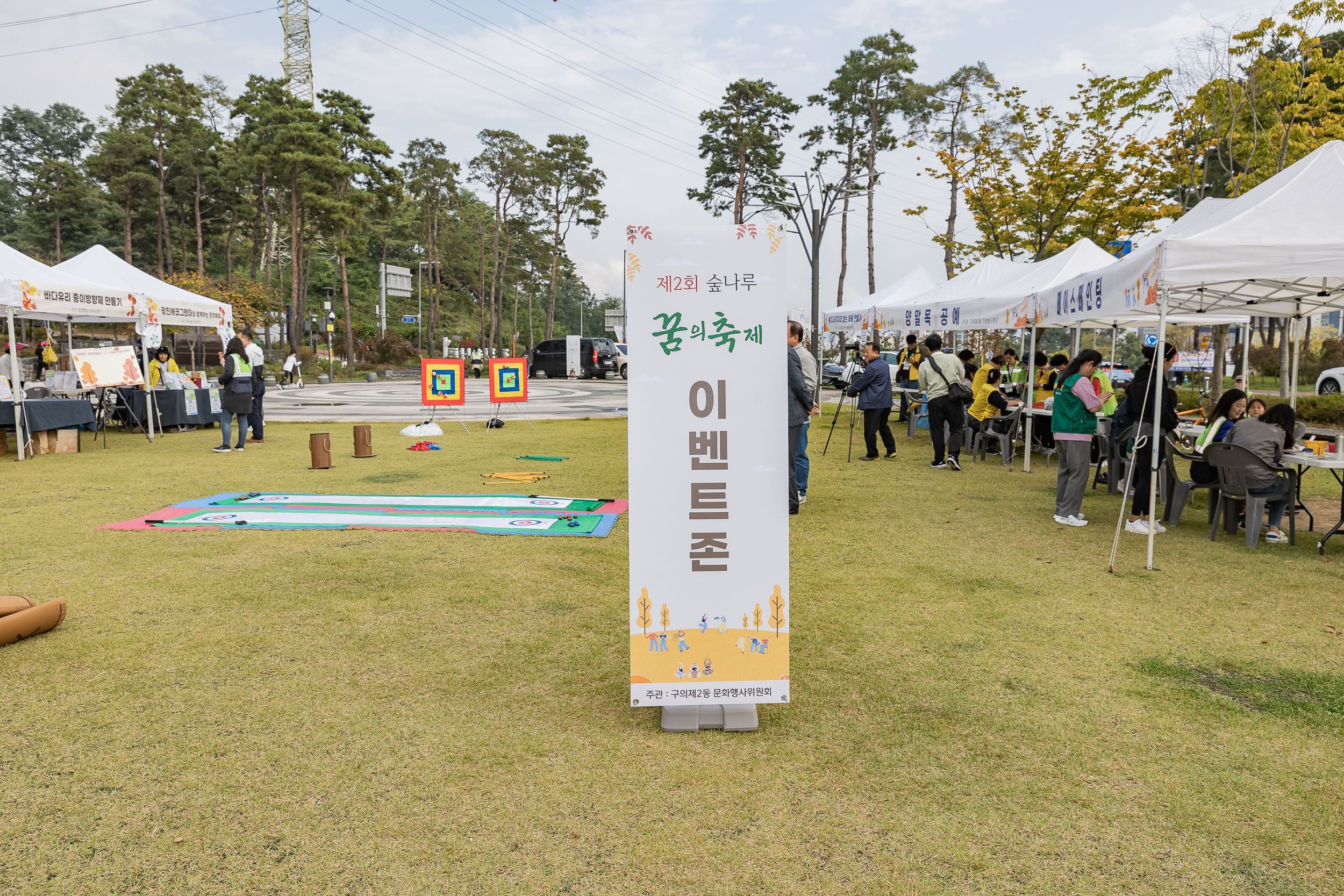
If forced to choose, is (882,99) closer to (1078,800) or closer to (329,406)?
(329,406)

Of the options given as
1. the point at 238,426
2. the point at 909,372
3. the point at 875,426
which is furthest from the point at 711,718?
the point at 909,372

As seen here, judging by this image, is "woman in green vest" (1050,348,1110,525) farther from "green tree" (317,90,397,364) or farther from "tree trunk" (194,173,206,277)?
"tree trunk" (194,173,206,277)

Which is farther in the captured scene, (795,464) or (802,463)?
(802,463)

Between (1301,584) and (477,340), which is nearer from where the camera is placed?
(1301,584)

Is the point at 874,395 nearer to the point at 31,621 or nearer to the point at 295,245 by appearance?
the point at 31,621

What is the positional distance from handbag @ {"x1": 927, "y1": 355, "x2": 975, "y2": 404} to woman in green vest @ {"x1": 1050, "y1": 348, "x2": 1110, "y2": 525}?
3.77m

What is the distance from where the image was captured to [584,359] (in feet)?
136

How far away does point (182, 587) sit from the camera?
17.4ft

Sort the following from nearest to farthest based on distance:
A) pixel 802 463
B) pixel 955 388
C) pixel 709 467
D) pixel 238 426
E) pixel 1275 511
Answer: pixel 709 467 → pixel 1275 511 → pixel 802 463 → pixel 955 388 → pixel 238 426

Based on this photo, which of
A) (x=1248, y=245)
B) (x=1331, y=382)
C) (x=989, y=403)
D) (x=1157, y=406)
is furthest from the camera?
(x=1331, y=382)

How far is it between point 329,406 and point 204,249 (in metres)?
37.7

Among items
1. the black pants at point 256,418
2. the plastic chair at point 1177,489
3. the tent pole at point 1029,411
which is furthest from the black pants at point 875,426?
the black pants at point 256,418

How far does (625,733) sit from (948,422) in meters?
9.28

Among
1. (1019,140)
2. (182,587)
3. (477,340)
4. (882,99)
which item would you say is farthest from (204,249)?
(182,587)
